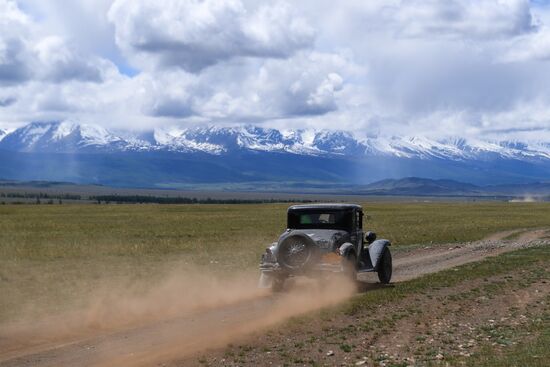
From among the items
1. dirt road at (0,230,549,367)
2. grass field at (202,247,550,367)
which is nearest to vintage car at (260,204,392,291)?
dirt road at (0,230,549,367)

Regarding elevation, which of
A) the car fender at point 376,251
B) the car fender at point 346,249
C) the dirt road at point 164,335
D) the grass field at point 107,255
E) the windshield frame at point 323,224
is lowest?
the grass field at point 107,255

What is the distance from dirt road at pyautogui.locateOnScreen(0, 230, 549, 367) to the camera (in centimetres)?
1388

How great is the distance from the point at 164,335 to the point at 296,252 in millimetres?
6626

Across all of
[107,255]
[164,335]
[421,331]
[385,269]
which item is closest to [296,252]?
[385,269]

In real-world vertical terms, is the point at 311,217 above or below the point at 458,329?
above

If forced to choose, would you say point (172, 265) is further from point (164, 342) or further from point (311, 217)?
point (164, 342)

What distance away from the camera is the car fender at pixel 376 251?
23.7 meters

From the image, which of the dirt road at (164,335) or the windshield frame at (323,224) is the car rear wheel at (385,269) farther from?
the dirt road at (164,335)

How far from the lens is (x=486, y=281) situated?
977 inches

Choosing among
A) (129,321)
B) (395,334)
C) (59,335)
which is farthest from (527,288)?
(59,335)

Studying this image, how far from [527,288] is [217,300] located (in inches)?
394

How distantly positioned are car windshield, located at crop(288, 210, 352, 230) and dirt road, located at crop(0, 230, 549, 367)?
6.49 ft

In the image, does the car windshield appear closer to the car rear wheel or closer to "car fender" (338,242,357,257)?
"car fender" (338,242,357,257)

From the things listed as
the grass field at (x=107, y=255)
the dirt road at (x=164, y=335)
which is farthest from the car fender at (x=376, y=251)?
the dirt road at (x=164, y=335)
